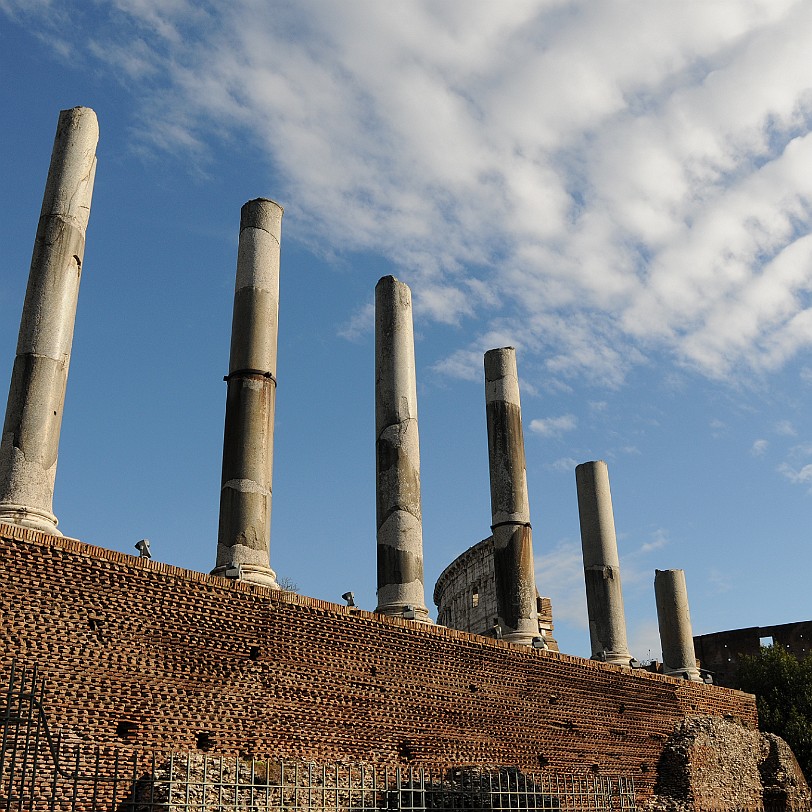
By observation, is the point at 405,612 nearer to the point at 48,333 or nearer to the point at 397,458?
the point at 397,458

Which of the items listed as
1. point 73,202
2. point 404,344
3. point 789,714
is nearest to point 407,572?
point 404,344

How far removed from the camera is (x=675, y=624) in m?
23.2

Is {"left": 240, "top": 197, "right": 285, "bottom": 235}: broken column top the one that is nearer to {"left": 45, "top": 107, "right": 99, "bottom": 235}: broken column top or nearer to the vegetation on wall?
{"left": 45, "top": 107, "right": 99, "bottom": 235}: broken column top

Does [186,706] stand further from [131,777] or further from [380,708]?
[380,708]

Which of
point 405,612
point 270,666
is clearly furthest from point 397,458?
point 270,666

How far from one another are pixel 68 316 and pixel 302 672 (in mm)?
5393

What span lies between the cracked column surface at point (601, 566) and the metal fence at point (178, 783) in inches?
307

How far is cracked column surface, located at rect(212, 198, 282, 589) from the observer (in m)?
13.1

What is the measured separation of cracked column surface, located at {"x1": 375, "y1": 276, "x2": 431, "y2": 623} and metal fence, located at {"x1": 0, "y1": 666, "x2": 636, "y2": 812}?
333 cm

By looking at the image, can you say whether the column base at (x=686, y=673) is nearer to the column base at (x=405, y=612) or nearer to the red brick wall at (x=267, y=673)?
the red brick wall at (x=267, y=673)

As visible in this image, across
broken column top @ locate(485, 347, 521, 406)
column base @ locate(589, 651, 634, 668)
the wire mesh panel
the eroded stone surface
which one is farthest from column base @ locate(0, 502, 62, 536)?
column base @ locate(589, 651, 634, 668)

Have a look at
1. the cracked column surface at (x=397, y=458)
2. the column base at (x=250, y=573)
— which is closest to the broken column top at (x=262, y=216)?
the cracked column surface at (x=397, y=458)

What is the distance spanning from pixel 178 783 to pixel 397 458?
769 cm

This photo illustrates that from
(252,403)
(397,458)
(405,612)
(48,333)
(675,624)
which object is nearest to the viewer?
(48,333)
